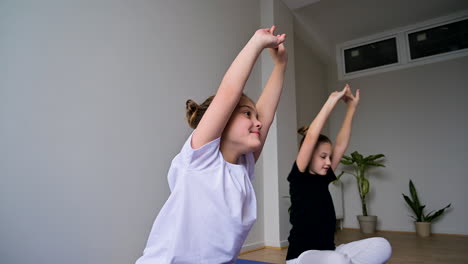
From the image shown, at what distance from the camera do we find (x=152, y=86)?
6.86 ft

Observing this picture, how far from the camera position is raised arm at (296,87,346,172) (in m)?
1.36

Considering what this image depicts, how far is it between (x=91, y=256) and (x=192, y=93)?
1303 millimetres

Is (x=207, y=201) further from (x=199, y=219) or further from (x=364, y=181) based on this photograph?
(x=364, y=181)

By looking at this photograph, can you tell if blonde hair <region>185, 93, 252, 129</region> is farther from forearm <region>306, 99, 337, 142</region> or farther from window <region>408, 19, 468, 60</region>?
window <region>408, 19, 468, 60</region>

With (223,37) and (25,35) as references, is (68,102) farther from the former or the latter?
(223,37)

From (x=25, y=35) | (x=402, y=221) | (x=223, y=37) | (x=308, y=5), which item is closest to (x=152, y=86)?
(x=25, y=35)

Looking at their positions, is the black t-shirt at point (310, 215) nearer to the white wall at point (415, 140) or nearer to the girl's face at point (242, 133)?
the girl's face at point (242, 133)

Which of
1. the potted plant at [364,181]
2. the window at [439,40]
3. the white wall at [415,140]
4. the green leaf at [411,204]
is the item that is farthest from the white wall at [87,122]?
the window at [439,40]

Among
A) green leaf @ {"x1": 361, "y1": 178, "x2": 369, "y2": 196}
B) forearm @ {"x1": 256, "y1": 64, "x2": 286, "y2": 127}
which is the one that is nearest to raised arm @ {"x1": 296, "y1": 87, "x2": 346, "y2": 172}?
forearm @ {"x1": 256, "y1": 64, "x2": 286, "y2": 127}

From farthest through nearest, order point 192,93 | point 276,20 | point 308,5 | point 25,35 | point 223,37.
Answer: point 308,5 → point 276,20 → point 223,37 → point 192,93 → point 25,35

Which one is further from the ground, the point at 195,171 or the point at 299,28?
the point at 299,28

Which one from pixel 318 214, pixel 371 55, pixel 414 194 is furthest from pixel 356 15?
pixel 318 214

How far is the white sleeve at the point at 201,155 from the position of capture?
740 mm

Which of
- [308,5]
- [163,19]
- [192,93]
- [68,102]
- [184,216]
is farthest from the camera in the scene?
[308,5]
